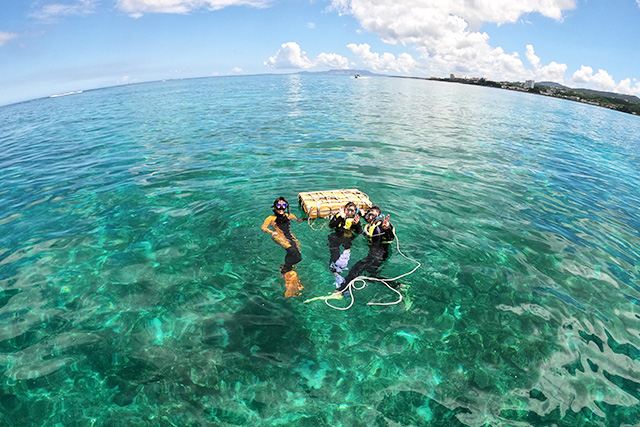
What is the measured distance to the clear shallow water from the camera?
5.79 meters

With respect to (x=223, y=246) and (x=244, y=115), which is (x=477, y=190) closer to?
(x=223, y=246)

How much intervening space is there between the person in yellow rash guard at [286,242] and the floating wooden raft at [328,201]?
1.61m

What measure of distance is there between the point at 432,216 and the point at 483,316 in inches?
206

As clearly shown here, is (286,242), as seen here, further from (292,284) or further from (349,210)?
(349,210)

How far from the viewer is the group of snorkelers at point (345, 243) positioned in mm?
8531

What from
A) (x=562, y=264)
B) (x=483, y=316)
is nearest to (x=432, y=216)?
(x=562, y=264)

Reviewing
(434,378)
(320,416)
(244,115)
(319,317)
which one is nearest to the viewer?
(320,416)

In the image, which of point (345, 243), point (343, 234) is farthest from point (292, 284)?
point (343, 234)

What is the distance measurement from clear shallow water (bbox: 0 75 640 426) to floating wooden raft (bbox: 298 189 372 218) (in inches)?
27.4

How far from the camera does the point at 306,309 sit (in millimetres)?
7738

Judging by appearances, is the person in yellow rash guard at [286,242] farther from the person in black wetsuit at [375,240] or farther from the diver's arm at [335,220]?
the person in black wetsuit at [375,240]

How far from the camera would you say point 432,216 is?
12.3 m

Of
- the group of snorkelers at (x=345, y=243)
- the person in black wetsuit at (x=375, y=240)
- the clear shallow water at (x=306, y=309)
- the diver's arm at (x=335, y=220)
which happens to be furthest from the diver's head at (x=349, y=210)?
the clear shallow water at (x=306, y=309)

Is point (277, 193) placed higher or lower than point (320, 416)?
higher
